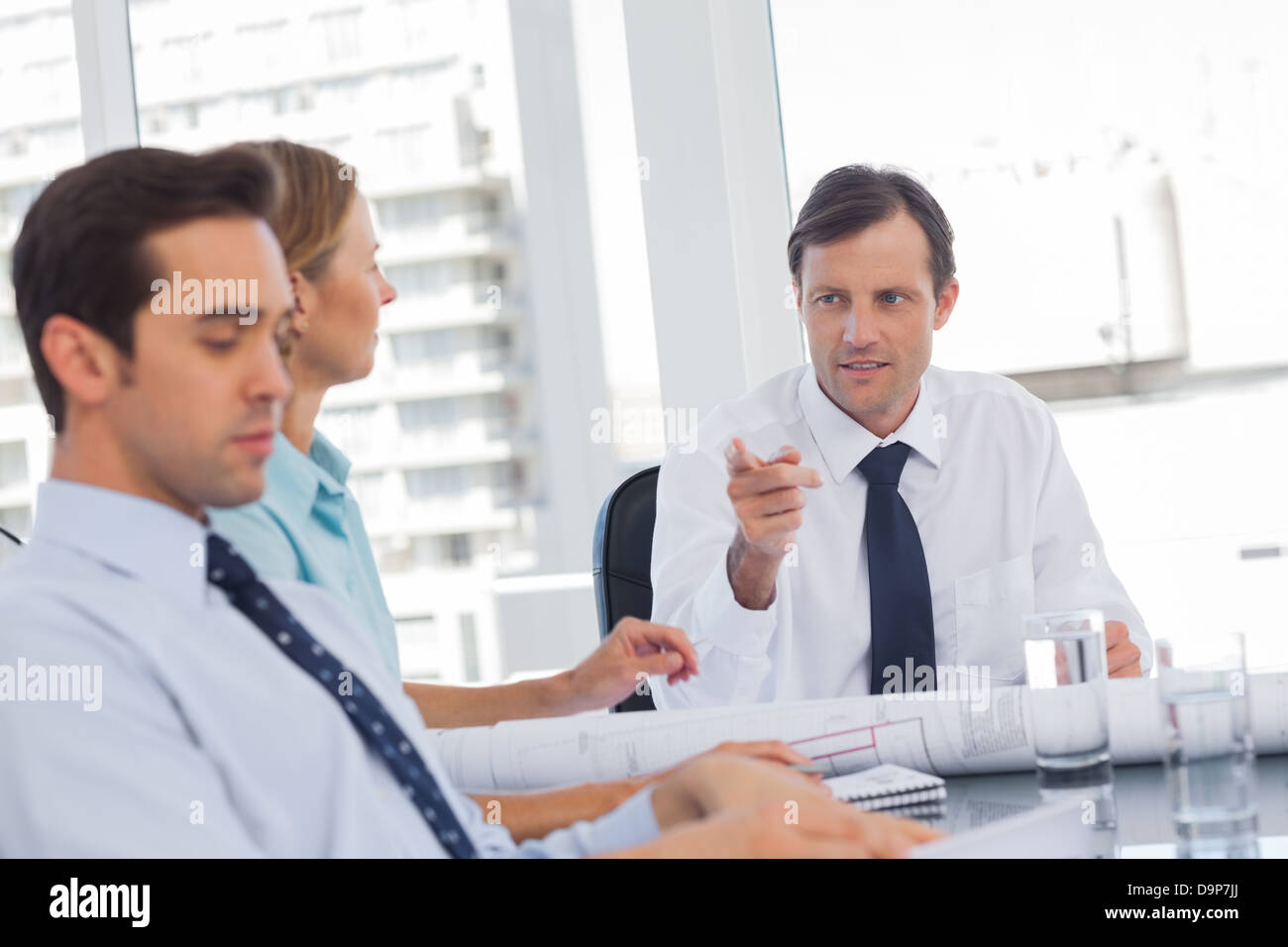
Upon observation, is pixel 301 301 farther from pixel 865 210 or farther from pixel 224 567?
pixel 865 210

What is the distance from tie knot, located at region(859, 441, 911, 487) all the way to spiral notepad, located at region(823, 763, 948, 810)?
34.0 inches

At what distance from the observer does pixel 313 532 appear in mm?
1310

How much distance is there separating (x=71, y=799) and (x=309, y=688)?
0.17m

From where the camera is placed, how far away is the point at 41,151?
3.35 m

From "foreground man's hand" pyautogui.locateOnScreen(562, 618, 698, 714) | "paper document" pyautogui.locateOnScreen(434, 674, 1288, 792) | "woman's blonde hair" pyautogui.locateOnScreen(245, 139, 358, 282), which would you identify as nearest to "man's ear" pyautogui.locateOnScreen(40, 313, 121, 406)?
"woman's blonde hair" pyautogui.locateOnScreen(245, 139, 358, 282)

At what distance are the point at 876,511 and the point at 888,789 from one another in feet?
2.81

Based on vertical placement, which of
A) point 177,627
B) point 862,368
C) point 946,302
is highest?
point 946,302

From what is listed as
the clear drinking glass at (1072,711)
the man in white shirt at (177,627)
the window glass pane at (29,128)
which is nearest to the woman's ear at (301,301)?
the man in white shirt at (177,627)

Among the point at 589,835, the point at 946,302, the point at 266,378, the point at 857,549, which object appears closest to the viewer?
the point at 266,378

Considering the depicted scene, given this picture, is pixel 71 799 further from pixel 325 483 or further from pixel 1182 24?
pixel 1182 24

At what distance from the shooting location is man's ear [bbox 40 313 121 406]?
85 cm

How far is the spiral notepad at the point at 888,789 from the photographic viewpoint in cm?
106

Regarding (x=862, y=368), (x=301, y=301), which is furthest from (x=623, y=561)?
(x=301, y=301)

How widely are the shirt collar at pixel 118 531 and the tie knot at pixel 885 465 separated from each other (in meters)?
1.26
